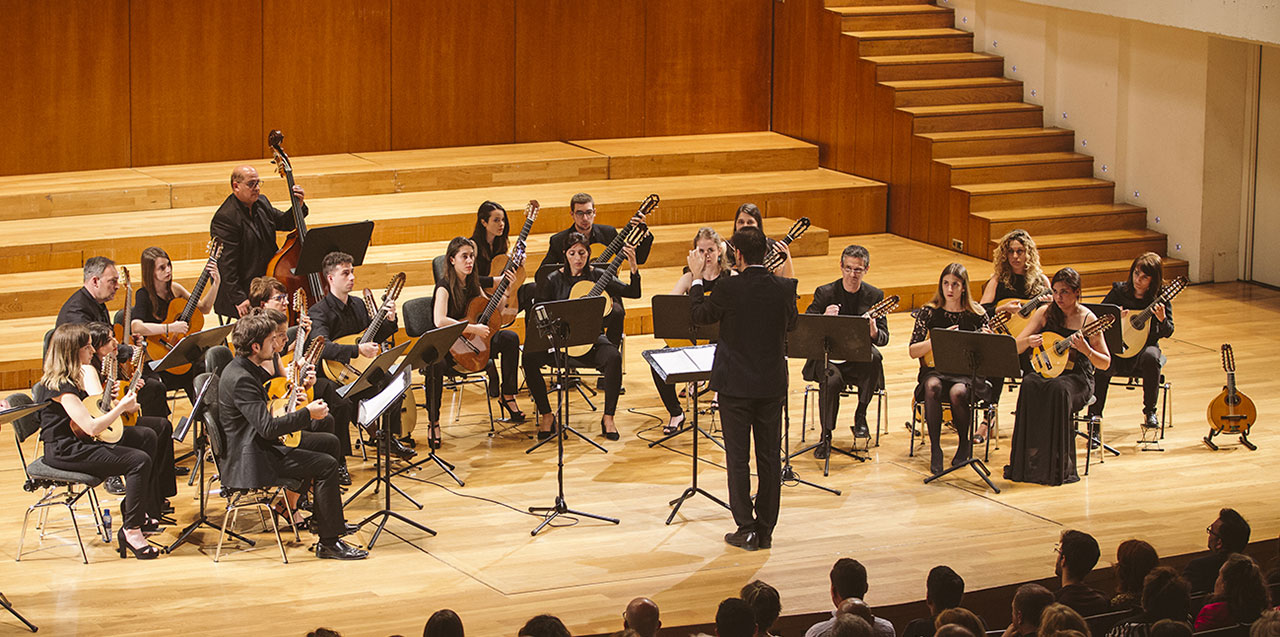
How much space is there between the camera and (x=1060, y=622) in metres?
3.88

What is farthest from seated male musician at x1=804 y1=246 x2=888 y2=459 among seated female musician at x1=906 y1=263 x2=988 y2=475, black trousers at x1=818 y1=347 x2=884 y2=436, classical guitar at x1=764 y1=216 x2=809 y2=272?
classical guitar at x1=764 y1=216 x2=809 y2=272

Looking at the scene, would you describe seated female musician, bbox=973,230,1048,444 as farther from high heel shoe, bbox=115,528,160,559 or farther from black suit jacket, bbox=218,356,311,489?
high heel shoe, bbox=115,528,160,559

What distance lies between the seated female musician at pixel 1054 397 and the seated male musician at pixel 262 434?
303 centimetres

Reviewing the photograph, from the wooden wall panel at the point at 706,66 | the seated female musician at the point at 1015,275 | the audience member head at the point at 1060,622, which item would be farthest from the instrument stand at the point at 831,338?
the wooden wall panel at the point at 706,66

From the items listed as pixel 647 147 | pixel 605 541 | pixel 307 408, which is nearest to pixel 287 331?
pixel 307 408

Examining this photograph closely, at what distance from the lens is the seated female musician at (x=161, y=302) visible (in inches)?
282

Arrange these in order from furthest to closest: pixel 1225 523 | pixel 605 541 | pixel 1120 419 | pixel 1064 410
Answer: pixel 1120 419 < pixel 1064 410 < pixel 605 541 < pixel 1225 523

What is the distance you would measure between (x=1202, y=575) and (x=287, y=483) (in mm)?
3346

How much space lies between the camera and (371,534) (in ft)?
21.4

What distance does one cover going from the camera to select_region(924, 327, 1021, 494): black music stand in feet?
22.1

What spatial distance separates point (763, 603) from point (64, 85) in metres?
8.17

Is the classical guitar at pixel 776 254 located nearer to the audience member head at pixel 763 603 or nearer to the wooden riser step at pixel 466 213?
the audience member head at pixel 763 603

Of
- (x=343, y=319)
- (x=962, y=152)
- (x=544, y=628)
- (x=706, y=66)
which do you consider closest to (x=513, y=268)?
(x=343, y=319)

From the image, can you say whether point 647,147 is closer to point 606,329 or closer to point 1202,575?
point 606,329
